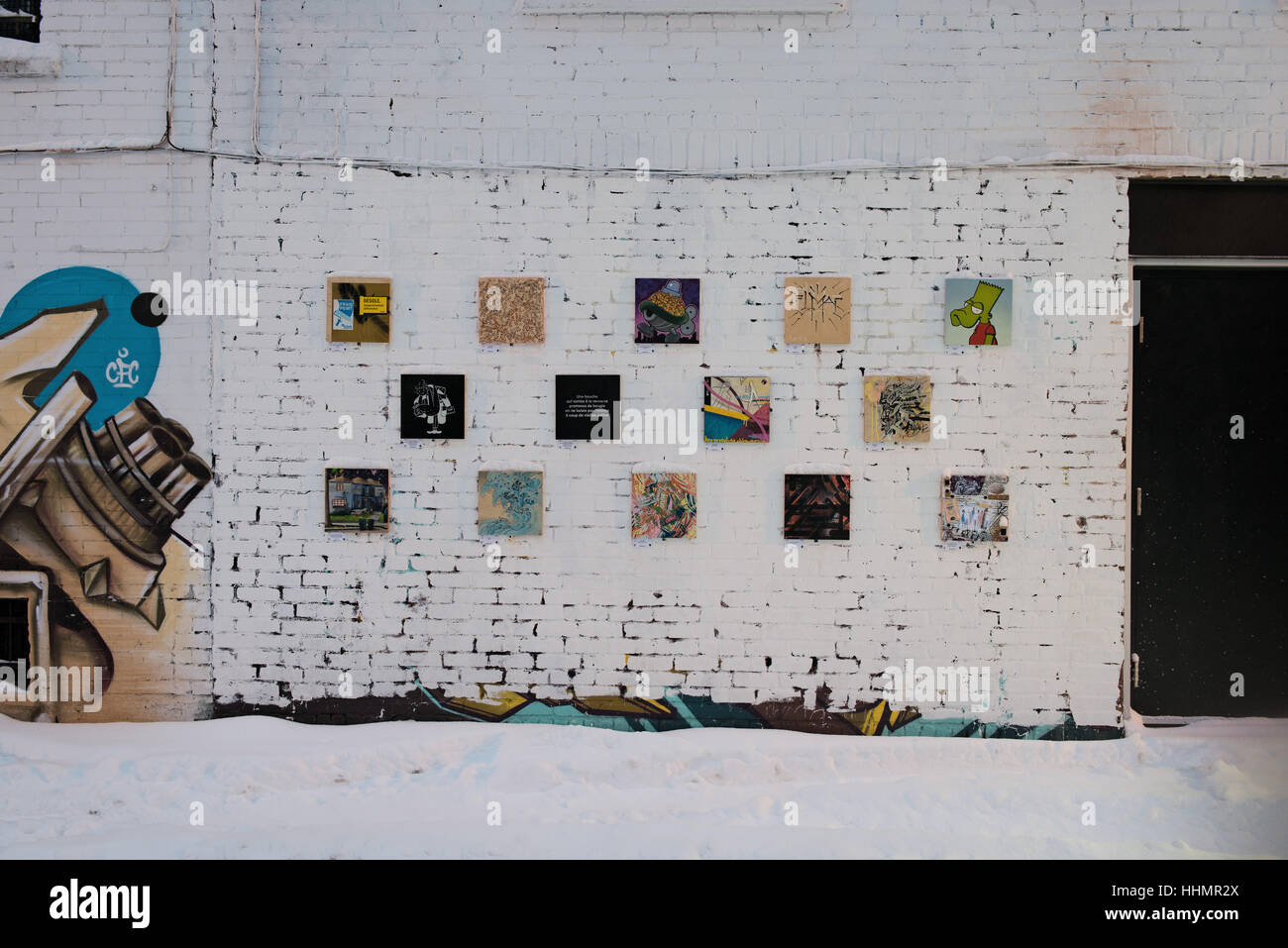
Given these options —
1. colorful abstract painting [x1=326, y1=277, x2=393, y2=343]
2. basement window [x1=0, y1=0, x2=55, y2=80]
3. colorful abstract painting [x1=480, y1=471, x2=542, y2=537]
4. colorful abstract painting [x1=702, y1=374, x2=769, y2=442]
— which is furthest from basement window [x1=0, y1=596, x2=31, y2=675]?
colorful abstract painting [x1=702, y1=374, x2=769, y2=442]

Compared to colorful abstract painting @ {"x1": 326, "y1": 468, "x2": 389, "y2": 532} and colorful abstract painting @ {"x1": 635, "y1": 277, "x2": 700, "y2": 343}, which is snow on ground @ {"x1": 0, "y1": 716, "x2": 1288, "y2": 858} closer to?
colorful abstract painting @ {"x1": 326, "y1": 468, "x2": 389, "y2": 532}

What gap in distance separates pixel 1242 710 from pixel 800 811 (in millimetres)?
2590

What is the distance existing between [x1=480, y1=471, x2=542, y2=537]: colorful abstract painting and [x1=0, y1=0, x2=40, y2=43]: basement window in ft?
11.1

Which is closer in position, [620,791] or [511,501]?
[620,791]

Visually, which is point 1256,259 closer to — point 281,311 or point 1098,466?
point 1098,466

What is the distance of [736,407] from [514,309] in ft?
4.15

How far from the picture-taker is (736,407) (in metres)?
4.19

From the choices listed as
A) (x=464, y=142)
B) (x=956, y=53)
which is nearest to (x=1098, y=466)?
(x=956, y=53)

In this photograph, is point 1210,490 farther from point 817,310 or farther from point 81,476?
point 81,476

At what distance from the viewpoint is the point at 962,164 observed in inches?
163

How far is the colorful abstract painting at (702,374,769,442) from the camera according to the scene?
4180mm

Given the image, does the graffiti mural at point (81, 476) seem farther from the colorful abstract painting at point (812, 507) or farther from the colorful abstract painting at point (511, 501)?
the colorful abstract painting at point (812, 507)

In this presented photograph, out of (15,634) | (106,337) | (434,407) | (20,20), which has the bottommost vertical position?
(15,634)

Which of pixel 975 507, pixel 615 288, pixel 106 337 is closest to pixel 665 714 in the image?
pixel 975 507
